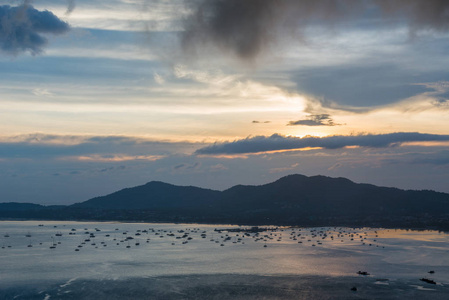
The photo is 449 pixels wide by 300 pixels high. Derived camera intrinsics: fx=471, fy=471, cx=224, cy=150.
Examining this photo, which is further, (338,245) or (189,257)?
(338,245)

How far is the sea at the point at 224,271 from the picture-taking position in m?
77.6

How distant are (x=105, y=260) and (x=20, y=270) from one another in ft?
76.1

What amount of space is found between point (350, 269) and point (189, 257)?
44498 mm

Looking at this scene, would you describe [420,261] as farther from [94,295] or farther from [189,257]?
[94,295]

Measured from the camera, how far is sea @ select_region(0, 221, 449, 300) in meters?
77.6

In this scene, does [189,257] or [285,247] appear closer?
[189,257]

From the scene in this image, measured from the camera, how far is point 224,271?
335 ft

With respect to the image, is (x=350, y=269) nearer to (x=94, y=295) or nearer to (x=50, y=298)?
(x=94, y=295)

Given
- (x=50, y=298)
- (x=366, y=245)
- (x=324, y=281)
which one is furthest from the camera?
(x=366, y=245)

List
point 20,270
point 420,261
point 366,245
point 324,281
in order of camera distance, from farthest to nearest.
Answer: point 366,245 < point 420,261 < point 20,270 < point 324,281

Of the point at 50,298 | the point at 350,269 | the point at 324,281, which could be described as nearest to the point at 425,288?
the point at 324,281

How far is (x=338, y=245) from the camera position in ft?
535

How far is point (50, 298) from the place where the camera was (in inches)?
2872

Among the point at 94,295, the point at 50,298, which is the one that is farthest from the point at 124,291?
the point at 50,298
